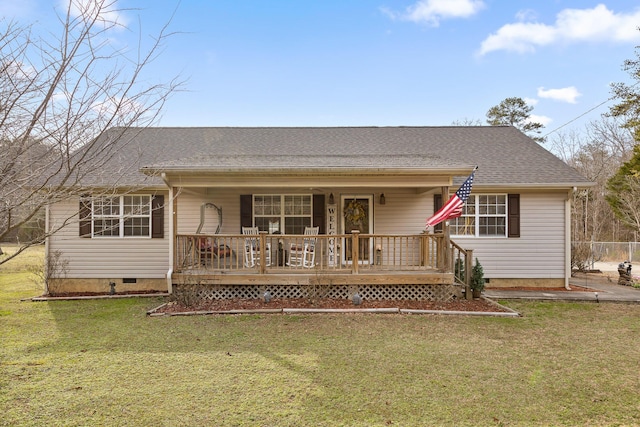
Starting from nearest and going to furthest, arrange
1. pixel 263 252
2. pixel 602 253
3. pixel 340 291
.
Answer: pixel 263 252 < pixel 340 291 < pixel 602 253

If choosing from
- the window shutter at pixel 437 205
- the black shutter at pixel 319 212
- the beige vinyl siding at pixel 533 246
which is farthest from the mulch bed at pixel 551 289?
the black shutter at pixel 319 212

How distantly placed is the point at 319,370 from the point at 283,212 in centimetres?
620

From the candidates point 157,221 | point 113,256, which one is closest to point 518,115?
point 157,221

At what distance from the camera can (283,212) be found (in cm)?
1029

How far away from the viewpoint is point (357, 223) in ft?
33.7

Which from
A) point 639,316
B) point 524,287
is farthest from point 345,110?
point 639,316

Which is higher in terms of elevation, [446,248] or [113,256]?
[446,248]

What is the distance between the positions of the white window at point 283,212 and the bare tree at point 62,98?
A: 7.37 meters

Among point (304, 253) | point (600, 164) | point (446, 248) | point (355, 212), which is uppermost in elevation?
point (600, 164)

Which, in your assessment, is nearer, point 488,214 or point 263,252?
point 263,252

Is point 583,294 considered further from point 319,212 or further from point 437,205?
point 319,212

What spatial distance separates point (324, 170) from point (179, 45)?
184 inches

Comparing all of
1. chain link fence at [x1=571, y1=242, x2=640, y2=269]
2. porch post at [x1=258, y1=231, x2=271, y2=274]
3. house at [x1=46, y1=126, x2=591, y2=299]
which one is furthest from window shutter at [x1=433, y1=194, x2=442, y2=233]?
chain link fence at [x1=571, y1=242, x2=640, y2=269]

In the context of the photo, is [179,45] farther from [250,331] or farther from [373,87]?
[373,87]
